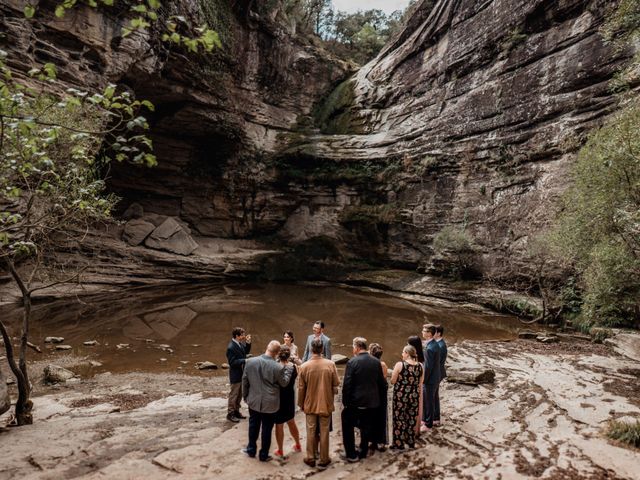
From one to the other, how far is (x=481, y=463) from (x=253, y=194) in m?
28.7

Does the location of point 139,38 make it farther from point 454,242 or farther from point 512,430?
point 512,430

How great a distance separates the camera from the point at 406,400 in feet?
17.6

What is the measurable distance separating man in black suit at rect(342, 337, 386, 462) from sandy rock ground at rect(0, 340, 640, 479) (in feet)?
0.80

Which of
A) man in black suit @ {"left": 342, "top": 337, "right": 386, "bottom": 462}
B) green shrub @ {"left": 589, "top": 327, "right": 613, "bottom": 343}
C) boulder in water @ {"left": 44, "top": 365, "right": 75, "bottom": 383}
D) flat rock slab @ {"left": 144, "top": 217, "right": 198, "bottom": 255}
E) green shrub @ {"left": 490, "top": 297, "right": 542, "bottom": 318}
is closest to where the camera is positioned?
man in black suit @ {"left": 342, "top": 337, "right": 386, "bottom": 462}

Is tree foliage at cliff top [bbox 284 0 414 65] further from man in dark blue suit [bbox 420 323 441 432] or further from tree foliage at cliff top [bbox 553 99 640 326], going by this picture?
man in dark blue suit [bbox 420 323 441 432]

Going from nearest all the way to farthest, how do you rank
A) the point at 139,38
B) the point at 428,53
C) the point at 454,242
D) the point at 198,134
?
1. the point at 139,38
2. the point at 454,242
3. the point at 428,53
4. the point at 198,134

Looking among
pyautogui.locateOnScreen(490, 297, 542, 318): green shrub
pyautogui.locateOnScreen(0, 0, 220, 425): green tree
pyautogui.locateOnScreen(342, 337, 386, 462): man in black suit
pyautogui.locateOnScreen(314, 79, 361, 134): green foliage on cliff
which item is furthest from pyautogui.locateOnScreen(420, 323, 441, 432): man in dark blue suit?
pyautogui.locateOnScreen(314, 79, 361, 134): green foliage on cliff

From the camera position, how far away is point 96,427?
6211 mm

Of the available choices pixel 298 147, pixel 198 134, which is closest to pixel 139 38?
pixel 198 134

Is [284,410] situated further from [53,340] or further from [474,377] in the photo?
[53,340]

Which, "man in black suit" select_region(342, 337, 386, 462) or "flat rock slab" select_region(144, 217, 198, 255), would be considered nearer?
"man in black suit" select_region(342, 337, 386, 462)

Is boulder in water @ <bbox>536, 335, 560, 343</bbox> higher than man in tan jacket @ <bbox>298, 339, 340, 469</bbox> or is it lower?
lower

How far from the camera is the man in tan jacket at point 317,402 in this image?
4891 mm

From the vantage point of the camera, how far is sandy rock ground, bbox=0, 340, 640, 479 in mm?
4656
